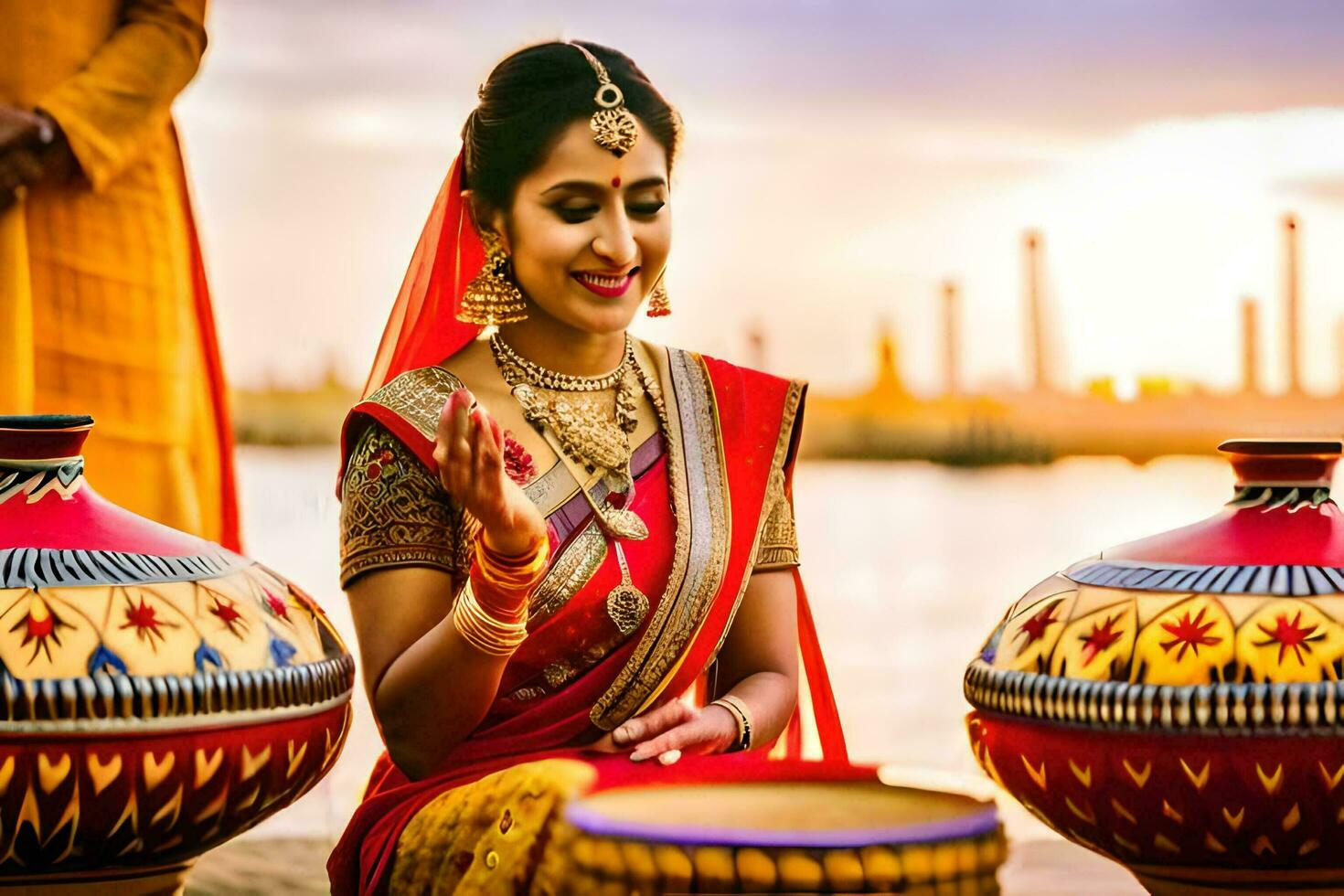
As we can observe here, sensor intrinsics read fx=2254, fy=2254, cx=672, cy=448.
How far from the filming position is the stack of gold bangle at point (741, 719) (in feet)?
9.30

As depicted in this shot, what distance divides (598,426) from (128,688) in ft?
2.41

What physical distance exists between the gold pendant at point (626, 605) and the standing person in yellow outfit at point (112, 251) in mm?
1941

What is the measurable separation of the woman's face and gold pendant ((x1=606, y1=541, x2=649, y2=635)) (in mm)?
335

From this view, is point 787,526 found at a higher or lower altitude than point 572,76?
A: lower

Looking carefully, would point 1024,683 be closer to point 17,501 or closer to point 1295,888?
point 1295,888

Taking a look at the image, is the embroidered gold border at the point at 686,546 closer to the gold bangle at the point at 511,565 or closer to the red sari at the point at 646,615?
the red sari at the point at 646,615

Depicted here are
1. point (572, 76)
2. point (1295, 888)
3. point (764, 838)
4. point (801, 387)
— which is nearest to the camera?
point (764, 838)

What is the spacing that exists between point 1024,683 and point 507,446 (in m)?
0.72

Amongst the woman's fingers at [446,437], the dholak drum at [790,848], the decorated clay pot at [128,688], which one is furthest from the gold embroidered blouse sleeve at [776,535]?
the dholak drum at [790,848]

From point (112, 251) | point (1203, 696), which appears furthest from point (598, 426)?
point (112, 251)

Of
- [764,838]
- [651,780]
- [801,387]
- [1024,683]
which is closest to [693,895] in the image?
[764,838]

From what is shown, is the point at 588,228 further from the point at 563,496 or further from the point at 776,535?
the point at 776,535

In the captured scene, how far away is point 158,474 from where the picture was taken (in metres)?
4.55

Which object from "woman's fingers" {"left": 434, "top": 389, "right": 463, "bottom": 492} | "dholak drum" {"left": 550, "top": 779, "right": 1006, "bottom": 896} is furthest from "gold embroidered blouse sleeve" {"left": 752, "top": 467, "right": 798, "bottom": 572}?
"dholak drum" {"left": 550, "top": 779, "right": 1006, "bottom": 896}
